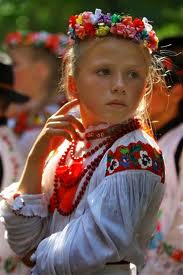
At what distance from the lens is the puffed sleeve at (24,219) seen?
459cm

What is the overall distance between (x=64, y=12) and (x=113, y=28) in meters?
9.92

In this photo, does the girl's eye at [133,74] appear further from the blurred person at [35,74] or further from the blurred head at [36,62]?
the blurred head at [36,62]

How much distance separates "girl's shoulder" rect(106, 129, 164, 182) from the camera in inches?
170

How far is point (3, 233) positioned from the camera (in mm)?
5141

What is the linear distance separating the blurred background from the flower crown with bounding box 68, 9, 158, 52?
7967 millimetres

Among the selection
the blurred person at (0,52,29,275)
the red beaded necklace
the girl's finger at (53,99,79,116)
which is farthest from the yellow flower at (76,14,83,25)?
the blurred person at (0,52,29,275)

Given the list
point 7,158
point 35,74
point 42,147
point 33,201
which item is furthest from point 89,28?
point 35,74

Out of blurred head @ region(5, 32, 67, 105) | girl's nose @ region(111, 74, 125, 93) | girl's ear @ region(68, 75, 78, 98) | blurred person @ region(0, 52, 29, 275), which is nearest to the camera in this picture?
girl's nose @ region(111, 74, 125, 93)

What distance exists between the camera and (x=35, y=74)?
10672 mm

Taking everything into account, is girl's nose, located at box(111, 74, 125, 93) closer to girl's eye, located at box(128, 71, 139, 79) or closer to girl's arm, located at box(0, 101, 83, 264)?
girl's eye, located at box(128, 71, 139, 79)

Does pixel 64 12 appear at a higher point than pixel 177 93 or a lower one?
lower

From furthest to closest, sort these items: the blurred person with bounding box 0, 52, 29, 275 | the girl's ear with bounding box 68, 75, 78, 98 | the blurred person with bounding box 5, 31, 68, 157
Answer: the blurred person with bounding box 5, 31, 68, 157
the blurred person with bounding box 0, 52, 29, 275
the girl's ear with bounding box 68, 75, 78, 98

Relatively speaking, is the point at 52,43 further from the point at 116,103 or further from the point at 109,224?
the point at 109,224

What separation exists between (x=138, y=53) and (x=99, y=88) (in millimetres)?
215
